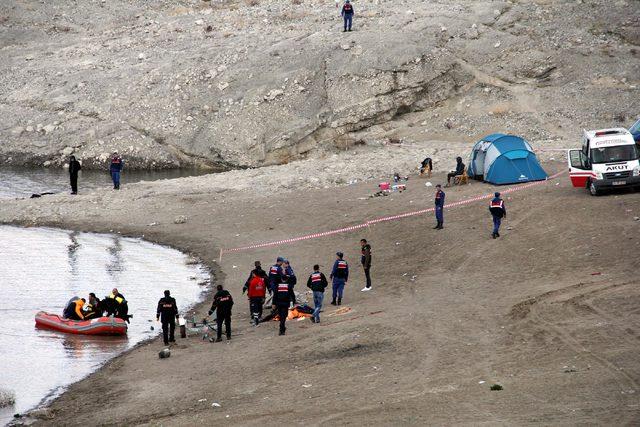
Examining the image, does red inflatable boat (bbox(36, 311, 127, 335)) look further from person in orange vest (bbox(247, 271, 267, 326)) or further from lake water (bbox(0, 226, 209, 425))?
person in orange vest (bbox(247, 271, 267, 326))

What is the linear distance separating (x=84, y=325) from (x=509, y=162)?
17.3 metres

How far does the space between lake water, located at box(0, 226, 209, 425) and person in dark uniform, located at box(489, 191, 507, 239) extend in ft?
28.3

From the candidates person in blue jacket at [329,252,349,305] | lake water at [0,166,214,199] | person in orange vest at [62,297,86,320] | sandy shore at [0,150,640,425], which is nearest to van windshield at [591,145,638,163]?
sandy shore at [0,150,640,425]

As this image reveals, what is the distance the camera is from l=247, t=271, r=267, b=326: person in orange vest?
2562cm

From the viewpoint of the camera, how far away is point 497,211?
99.1ft

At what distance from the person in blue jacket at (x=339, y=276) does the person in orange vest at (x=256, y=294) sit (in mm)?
1759

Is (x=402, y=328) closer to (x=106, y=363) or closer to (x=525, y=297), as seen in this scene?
(x=525, y=297)

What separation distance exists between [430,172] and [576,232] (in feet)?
42.6

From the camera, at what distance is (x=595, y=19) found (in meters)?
55.8

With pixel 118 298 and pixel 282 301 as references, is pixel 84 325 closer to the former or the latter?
pixel 118 298

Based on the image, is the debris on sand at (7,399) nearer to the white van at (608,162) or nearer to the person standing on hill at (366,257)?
the person standing on hill at (366,257)

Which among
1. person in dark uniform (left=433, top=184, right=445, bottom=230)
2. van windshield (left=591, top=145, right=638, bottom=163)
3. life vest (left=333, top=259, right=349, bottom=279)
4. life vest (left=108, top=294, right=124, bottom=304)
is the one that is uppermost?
van windshield (left=591, top=145, right=638, bottom=163)

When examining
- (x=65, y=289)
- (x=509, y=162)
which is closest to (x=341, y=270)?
(x=65, y=289)

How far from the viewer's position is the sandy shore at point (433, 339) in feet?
59.4
